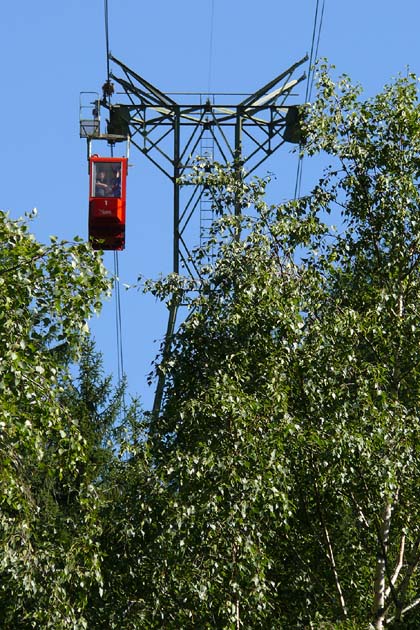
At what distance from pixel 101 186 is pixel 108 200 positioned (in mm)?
442

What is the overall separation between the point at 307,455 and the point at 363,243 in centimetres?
321

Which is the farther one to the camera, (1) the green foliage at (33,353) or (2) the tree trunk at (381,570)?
(2) the tree trunk at (381,570)

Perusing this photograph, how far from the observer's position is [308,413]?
58.4ft

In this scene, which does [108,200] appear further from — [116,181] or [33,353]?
[33,353]

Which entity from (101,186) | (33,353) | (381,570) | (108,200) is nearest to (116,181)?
(101,186)

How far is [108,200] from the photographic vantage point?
107ft

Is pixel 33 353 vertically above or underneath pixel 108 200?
underneath

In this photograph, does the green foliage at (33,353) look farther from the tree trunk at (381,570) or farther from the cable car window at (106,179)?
the cable car window at (106,179)

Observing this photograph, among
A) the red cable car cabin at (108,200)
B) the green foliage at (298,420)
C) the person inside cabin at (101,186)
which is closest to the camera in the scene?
the green foliage at (298,420)

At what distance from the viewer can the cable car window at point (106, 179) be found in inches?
1291

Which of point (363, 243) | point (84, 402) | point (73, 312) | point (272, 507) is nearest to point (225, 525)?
point (272, 507)

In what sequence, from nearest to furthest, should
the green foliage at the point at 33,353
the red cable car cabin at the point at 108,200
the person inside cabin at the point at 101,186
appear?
the green foliage at the point at 33,353, the red cable car cabin at the point at 108,200, the person inside cabin at the point at 101,186

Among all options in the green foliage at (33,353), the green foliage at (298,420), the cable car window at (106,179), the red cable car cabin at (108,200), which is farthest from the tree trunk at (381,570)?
the cable car window at (106,179)

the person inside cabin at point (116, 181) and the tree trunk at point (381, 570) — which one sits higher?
the person inside cabin at point (116, 181)
